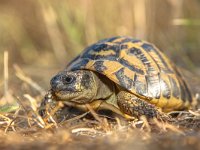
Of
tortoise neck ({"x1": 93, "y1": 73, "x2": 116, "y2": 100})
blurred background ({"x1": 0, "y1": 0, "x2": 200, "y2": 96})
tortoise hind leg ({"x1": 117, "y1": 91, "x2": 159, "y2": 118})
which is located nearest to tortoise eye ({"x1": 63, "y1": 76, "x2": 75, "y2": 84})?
tortoise neck ({"x1": 93, "y1": 73, "x2": 116, "y2": 100})

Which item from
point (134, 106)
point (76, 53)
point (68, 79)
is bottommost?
point (76, 53)

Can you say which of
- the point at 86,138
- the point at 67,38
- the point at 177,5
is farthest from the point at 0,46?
the point at 86,138

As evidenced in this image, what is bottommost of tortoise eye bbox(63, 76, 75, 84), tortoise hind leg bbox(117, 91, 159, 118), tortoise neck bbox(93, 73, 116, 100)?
tortoise hind leg bbox(117, 91, 159, 118)

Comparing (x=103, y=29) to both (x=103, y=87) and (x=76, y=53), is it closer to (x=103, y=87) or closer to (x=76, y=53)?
(x=76, y=53)

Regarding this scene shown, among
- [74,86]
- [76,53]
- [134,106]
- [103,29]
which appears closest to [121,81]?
[134,106]

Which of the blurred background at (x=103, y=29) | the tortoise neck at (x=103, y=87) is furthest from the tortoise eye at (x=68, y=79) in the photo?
the blurred background at (x=103, y=29)

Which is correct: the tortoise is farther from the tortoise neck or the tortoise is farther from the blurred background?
the blurred background

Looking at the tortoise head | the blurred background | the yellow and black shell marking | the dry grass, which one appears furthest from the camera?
the blurred background

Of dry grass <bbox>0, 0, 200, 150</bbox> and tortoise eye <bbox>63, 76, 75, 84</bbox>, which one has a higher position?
tortoise eye <bbox>63, 76, 75, 84</bbox>
